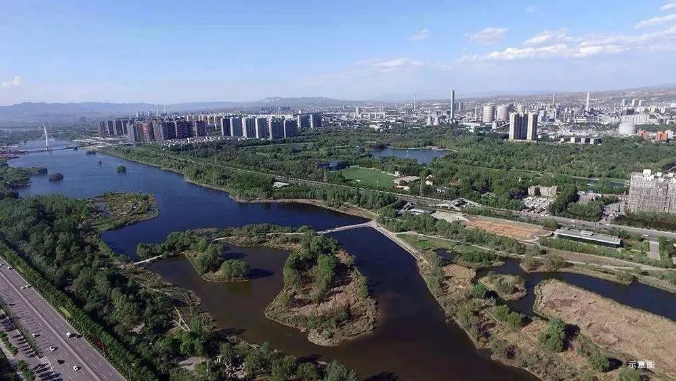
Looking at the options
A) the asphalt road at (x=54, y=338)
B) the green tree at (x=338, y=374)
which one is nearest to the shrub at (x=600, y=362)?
the green tree at (x=338, y=374)

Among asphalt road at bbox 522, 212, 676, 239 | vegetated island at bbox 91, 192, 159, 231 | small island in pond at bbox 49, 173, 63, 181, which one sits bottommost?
asphalt road at bbox 522, 212, 676, 239

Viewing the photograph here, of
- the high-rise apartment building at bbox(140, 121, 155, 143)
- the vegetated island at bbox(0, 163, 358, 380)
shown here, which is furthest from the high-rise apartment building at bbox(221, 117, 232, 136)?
the vegetated island at bbox(0, 163, 358, 380)

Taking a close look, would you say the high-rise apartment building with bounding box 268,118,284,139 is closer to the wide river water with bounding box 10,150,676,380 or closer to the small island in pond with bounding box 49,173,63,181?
the small island in pond with bounding box 49,173,63,181

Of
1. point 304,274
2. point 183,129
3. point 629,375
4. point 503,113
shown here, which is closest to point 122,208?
point 304,274

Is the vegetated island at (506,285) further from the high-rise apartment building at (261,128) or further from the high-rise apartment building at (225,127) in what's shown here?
the high-rise apartment building at (225,127)

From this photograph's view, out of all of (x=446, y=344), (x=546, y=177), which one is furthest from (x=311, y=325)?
(x=546, y=177)
